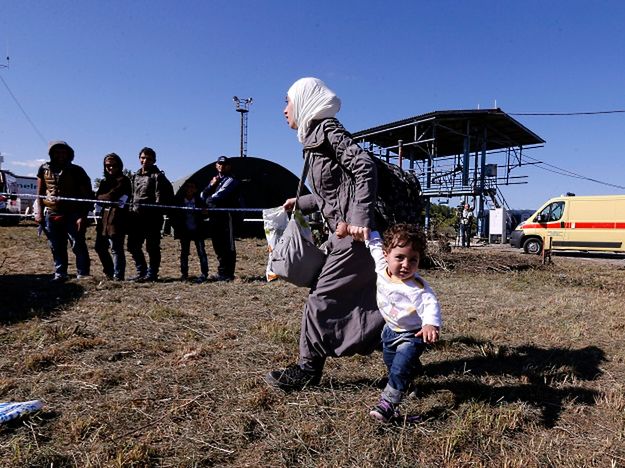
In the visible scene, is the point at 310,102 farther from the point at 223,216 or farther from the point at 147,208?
the point at 147,208

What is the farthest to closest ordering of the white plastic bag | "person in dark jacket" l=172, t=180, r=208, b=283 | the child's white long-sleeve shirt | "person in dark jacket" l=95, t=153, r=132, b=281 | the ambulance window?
the ambulance window, "person in dark jacket" l=172, t=180, r=208, b=283, "person in dark jacket" l=95, t=153, r=132, b=281, the white plastic bag, the child's white long-sleeve shirt

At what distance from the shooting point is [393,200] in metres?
2.63

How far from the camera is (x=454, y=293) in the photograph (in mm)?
6277

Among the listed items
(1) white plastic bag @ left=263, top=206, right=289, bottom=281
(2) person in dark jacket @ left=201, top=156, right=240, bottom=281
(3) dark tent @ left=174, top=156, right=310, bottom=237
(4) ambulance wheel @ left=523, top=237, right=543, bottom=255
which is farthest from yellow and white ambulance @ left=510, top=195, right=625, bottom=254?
(1) white plastic bag @ left=263, top=206, right=289, bottom=281

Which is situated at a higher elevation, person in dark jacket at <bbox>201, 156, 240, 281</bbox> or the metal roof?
the metal roof

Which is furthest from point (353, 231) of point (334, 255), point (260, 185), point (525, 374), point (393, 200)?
point (260, 185)

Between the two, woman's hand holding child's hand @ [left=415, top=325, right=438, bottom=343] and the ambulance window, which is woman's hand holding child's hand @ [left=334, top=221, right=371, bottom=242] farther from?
the ambulance window

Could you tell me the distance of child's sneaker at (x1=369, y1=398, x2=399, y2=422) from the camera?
7.29ft

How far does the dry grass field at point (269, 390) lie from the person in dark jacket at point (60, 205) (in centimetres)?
96

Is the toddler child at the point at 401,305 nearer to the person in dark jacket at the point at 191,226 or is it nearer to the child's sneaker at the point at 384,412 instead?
the child's sneaker at the point at 384,412

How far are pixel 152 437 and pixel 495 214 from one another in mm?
22044

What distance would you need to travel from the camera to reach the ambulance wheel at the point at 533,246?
54.6ft

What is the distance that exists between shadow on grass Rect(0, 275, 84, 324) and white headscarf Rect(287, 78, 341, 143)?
320 cm

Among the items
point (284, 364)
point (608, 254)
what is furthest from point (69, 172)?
point (608, 254)
